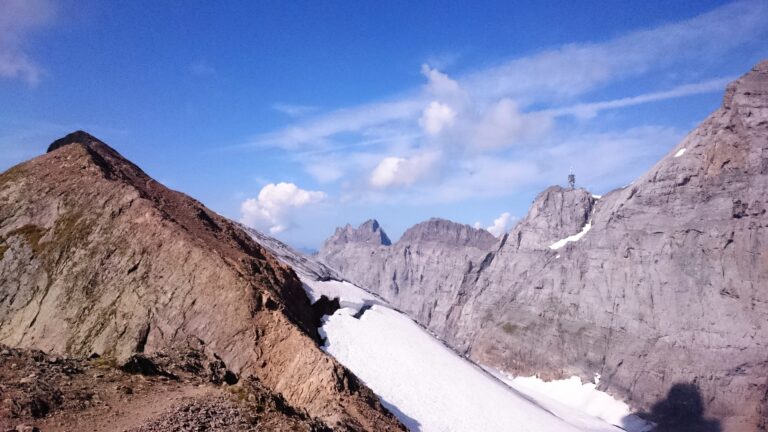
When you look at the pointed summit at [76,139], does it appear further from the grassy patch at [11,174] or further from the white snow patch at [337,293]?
the white snow patch at [337,293]

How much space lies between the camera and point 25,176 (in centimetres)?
3278

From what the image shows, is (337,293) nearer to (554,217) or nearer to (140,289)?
(140,289)

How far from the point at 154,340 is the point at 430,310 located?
518ft

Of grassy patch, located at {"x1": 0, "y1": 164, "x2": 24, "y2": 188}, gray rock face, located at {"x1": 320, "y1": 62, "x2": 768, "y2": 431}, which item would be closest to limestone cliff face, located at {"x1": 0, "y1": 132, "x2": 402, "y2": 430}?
grassy patch, located at {"x1": 0, "y1": 164, "x2": 24, "y2": 188}

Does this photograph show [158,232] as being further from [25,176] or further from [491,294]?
[491,294]

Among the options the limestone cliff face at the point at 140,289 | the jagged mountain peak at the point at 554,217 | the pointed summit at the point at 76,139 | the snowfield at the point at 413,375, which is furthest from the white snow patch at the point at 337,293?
the jagged mountain peak at the point at 554,217

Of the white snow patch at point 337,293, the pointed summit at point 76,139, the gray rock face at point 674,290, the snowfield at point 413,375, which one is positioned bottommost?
the snowfield at point 413,375

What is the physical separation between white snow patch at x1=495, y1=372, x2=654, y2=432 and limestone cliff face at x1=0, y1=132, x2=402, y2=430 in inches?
2377

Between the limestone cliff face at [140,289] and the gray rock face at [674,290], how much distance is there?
77.1m

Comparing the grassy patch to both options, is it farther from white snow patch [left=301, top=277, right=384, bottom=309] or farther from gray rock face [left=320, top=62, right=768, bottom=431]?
gray rock face [left=320, top=62, right=768, bottom=431]

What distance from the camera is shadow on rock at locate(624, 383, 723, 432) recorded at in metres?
77.9

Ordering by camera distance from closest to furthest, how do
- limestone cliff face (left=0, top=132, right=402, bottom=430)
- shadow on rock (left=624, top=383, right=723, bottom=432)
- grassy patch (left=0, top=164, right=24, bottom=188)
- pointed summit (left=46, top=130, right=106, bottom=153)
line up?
limestone cliff face (left=0, top=132, right=402, bottom=430) → grassy patch (left=0, top=164, right=24, bottom=188) → pointed summit (left=46, top=130, right=106, bottom=153) → shadow on rock (left=624, top=383, right=723, bottom=432)

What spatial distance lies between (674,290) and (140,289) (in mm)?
96950

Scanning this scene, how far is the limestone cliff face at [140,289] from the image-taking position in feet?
78.5
